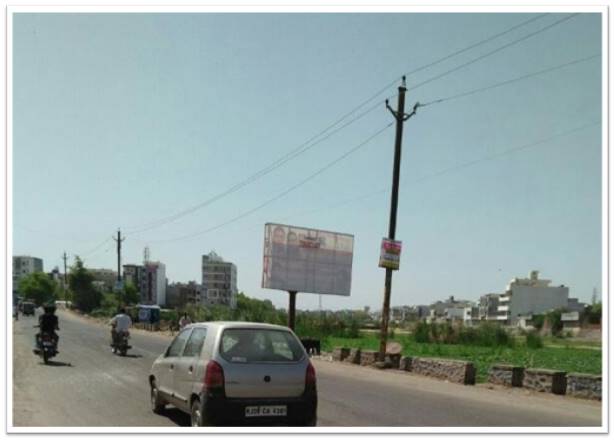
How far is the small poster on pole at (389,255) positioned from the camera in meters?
22.3

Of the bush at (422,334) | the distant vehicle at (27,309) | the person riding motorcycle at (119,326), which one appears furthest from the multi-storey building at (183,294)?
the person riding motorcycle at (119,326)

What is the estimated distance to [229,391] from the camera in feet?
26.6

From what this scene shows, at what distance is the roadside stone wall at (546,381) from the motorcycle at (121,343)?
1459 cm

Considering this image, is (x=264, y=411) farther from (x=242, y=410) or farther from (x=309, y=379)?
(x=309, y=379)

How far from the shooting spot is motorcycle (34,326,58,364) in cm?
1956

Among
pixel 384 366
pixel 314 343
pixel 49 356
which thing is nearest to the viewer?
pixel 49 356

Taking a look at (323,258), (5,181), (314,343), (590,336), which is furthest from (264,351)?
(590,336)

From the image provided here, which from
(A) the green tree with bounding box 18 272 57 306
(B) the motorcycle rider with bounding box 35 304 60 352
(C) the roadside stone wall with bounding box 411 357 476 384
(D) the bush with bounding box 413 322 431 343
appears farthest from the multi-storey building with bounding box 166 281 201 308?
(C) the roadside stone wall with bounding box 411 357 476 384

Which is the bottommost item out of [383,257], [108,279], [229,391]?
[108,279]

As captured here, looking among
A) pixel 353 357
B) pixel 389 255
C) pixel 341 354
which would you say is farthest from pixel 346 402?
pixel 341 354

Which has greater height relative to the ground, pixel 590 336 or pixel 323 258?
pixel 323 258

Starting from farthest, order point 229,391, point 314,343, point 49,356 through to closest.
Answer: point 314,343, point 49,356, point 229,391

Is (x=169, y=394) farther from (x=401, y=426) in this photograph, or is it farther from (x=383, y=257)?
(x=383, y=257)
